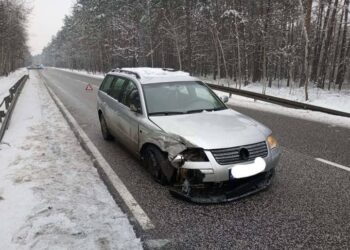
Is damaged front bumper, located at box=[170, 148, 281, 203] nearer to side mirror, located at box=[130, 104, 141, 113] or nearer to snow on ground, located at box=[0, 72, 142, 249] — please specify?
snow on ground, located at box=[0, 72, 142, 249]

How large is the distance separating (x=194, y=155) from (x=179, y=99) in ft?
6.20

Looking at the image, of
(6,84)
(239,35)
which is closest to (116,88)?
(239,35)

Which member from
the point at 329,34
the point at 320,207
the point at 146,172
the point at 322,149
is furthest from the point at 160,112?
the point at 329,34

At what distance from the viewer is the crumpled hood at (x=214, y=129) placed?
4605 millimetres

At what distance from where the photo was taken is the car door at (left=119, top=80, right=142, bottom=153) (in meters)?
5.98

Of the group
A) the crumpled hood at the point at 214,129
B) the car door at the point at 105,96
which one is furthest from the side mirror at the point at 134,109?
the car door at the point at 105,96

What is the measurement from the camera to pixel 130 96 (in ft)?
21.6

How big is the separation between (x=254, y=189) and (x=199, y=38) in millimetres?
37228

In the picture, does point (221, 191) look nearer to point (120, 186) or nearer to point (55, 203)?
point (120, 186)

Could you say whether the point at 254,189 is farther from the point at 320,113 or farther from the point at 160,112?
the point at 320,113

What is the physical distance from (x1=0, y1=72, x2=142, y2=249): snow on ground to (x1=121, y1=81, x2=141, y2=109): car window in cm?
139

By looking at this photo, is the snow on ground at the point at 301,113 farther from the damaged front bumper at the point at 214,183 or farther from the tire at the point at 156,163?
the tire at the point at 156,163

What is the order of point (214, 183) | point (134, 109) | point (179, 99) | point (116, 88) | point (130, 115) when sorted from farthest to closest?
point (116, 88) → point (130, 115) → point (179, 99) → point (134, 109) → point (214, 183)

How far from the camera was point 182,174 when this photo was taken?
463cm
